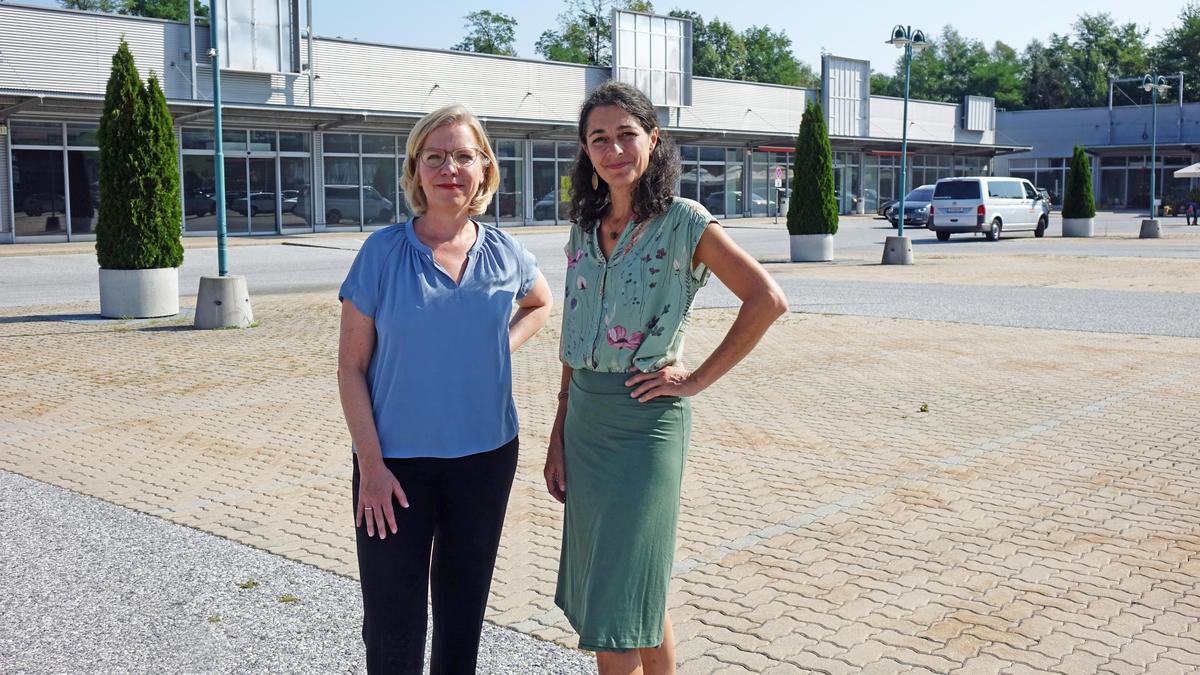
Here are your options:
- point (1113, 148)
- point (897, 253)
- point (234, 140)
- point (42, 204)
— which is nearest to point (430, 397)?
point (897, 253)

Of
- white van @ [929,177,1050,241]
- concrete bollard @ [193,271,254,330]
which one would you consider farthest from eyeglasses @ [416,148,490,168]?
white van @ [929,177,1050,241]

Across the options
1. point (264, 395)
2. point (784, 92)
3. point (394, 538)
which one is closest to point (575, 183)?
point (394, 538)

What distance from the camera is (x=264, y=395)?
9586mm

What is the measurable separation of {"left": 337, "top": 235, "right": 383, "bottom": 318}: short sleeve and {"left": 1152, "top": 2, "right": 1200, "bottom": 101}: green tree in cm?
10070

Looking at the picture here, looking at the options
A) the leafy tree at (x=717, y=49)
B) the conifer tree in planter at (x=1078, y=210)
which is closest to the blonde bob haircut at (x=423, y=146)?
the conifer tree in planter at (x=1078, y=210)

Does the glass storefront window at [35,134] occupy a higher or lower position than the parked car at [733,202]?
higher

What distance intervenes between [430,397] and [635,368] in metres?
0.53

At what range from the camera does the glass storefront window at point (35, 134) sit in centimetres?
2928

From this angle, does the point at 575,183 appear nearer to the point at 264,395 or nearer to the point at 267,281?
the point at 264,395

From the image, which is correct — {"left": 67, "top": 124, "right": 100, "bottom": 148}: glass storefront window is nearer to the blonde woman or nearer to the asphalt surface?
the asphalt surface

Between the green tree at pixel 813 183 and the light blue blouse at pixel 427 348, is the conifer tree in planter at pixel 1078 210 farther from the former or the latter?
the light blue blouse at pixel 427 348

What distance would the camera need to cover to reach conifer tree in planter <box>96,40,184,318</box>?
47.3ft

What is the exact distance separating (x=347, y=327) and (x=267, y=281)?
18370mm

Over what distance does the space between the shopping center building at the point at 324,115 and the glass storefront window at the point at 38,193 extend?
3cm
